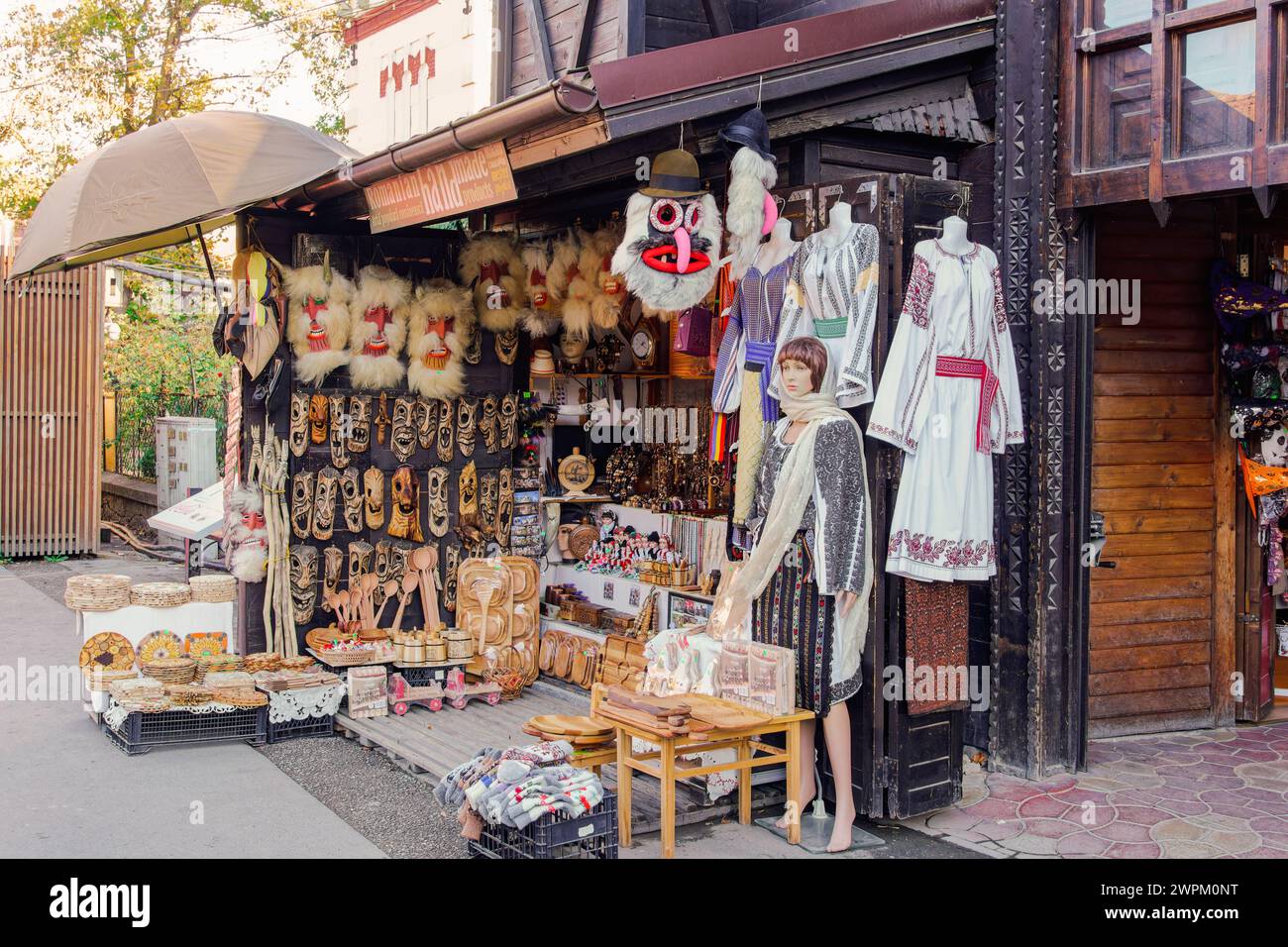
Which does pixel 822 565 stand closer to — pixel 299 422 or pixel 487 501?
pixel 487 501

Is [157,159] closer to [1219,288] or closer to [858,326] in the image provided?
[858,326]

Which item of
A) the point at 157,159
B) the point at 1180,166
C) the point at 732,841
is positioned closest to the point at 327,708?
the point at 732,841

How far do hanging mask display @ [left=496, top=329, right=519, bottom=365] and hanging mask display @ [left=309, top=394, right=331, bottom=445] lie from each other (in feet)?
4.08

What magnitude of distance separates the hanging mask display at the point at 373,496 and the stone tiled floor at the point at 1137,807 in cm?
422

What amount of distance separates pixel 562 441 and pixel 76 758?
13.1 ft

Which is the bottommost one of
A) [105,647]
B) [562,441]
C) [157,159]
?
[105,647]

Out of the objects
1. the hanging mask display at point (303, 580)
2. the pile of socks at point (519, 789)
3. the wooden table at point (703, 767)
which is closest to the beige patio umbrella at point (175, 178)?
the hanging mask display at point (303, 580)

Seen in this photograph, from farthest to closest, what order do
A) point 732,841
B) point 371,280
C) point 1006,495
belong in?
1. point 371,280
2. point 1006,495
3. point 732,841

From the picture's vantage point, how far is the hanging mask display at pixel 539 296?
8.56 m

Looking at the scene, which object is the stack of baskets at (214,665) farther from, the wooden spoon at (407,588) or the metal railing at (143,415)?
the metal railing at (143,415)

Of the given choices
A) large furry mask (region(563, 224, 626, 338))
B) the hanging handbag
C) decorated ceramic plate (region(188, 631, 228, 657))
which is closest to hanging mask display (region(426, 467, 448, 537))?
large furry mask (region(563, 224, 626, 338))

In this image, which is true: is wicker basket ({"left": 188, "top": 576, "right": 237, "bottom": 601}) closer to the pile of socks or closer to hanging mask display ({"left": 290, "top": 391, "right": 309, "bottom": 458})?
hanging mask display ({"left": 290, "top": 391, "right": 309, "bottom": 458})

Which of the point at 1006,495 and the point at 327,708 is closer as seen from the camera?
the point at 1006,495

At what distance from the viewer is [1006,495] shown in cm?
669
